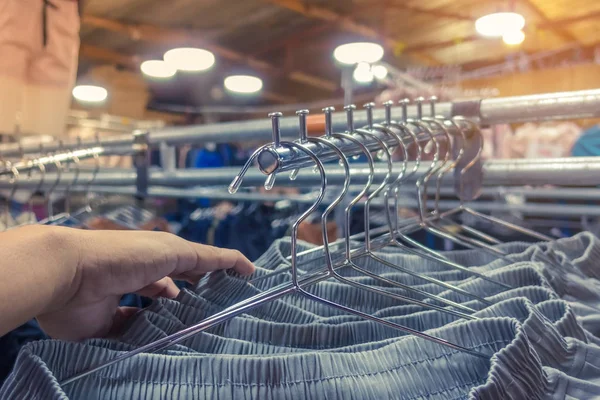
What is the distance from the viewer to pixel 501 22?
2.60 metres

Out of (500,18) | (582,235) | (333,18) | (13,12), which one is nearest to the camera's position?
(582,235)

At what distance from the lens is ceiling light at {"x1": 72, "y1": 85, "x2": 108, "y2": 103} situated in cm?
386

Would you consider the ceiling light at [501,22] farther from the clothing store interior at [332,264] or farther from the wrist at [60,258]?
the wrist at [60,258]

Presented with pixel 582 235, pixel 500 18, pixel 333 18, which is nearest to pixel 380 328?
pixel 582 235

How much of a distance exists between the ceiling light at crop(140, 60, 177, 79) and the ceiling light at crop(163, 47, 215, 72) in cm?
29

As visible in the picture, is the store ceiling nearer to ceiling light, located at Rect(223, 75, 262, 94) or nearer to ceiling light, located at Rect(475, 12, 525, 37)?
ceiling light, located at Rect(223, 75, 262, 94)

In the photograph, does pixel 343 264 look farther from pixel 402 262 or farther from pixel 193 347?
pixel 402 262

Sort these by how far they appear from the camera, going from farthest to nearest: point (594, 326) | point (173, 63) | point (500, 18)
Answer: point (173, 63)
point (500, 18)
point (594, 326)

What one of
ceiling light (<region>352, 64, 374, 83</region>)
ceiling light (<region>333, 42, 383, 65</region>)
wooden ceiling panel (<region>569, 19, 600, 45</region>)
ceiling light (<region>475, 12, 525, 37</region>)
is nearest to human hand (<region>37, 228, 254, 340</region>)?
ceiling light (<region>352, 64, 374, 83</region>)

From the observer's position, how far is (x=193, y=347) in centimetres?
43

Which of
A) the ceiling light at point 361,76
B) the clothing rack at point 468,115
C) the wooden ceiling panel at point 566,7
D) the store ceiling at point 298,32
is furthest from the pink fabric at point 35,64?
the wooden ceiling panel at point 566,7

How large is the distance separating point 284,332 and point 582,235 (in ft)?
1.72

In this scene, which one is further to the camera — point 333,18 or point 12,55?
point 333,18

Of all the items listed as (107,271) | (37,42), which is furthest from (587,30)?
(107,271)
